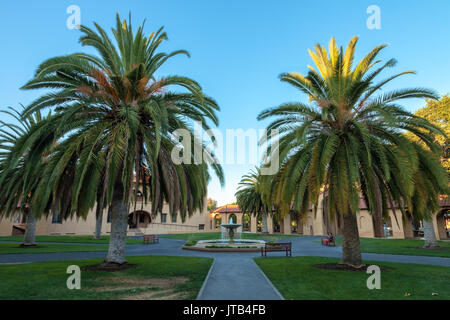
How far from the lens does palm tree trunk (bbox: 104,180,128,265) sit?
11.8 m

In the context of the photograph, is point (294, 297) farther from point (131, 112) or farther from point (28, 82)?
point (28, 82)

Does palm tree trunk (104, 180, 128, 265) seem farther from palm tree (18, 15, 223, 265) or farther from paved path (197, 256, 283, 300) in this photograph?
paved path (197, 256, 283, 300)

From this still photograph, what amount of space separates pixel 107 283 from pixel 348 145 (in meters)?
9.72

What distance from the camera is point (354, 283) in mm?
8484

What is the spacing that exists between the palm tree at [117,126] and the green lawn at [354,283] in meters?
4.91

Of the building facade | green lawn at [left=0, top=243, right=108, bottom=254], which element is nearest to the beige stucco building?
the building facade

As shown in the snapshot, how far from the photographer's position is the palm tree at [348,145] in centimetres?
943

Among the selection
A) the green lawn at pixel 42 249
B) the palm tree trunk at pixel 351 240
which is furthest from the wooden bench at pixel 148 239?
the palm tree trunk at pixel 351 240

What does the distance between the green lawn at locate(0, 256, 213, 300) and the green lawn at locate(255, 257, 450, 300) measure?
9.20 feet

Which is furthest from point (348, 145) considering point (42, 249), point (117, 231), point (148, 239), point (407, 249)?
point (148, 239)

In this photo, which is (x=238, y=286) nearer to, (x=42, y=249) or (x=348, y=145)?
(x=348, y=145)
